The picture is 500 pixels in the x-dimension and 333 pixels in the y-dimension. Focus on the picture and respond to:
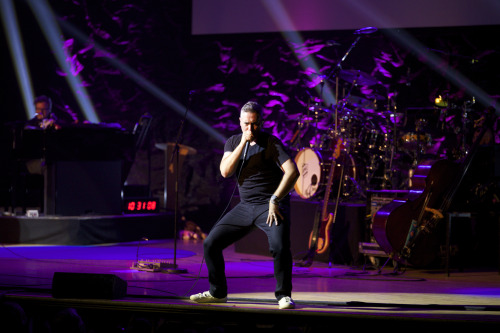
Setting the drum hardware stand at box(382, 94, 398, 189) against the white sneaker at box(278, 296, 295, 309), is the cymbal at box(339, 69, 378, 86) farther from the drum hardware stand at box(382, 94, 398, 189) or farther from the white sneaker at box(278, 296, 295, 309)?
the white sneaker at box(278, 296, 295, 309)

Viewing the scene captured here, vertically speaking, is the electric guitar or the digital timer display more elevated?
the digital timer display

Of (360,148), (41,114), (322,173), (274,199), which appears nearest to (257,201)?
(274,199)

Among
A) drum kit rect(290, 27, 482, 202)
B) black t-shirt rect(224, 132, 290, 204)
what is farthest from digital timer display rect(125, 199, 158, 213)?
black t-shirt rect(224, 132, 290, 204)

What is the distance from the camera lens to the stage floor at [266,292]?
4.98 meters

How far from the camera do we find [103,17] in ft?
38.2

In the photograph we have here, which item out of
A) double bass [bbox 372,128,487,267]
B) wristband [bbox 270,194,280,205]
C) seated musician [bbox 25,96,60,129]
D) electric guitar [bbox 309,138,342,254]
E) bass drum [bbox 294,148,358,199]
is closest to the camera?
wristband [bbox 270,194,280,205]

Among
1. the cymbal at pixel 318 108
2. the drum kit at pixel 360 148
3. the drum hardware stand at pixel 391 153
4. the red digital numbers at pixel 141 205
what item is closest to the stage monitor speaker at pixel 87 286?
the drum kit at pixel 360 148

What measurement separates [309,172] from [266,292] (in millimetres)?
2807

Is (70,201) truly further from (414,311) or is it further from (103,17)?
(414,311)

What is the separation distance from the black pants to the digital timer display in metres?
5.17

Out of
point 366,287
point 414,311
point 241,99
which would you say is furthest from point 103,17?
point 414,311

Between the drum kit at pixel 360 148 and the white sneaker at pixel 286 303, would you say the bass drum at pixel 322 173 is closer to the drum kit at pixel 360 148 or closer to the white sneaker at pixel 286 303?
the drum kit at pixel 360 148

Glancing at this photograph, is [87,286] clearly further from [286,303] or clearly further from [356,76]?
[356,76]

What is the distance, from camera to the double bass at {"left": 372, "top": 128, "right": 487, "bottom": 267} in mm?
7410
